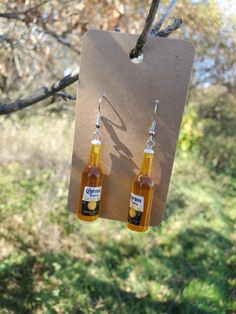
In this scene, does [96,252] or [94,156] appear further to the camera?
[96,252]

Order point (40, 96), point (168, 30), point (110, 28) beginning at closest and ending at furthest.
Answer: point (168, 30) → point (40, 96) → point (110, 28)

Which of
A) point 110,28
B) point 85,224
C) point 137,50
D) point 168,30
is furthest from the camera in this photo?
point 85,224

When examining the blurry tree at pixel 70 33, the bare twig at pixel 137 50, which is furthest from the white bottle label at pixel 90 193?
the blurry tree at pixel 70 33

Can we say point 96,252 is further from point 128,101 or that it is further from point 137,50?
point 137,50

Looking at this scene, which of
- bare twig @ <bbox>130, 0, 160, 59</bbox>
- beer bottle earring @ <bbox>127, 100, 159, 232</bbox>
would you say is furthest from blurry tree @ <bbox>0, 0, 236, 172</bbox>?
beer bottle earring @ <bbox>127, 100, 159, 232</bbox>

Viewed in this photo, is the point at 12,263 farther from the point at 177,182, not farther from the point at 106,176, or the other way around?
the point at 177,182

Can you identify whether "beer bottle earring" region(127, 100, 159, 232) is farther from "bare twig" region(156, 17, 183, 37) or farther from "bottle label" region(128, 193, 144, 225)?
"bare twig" region(156, 17, 183, 37)

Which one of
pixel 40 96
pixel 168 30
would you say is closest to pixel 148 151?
pixel 168 30
